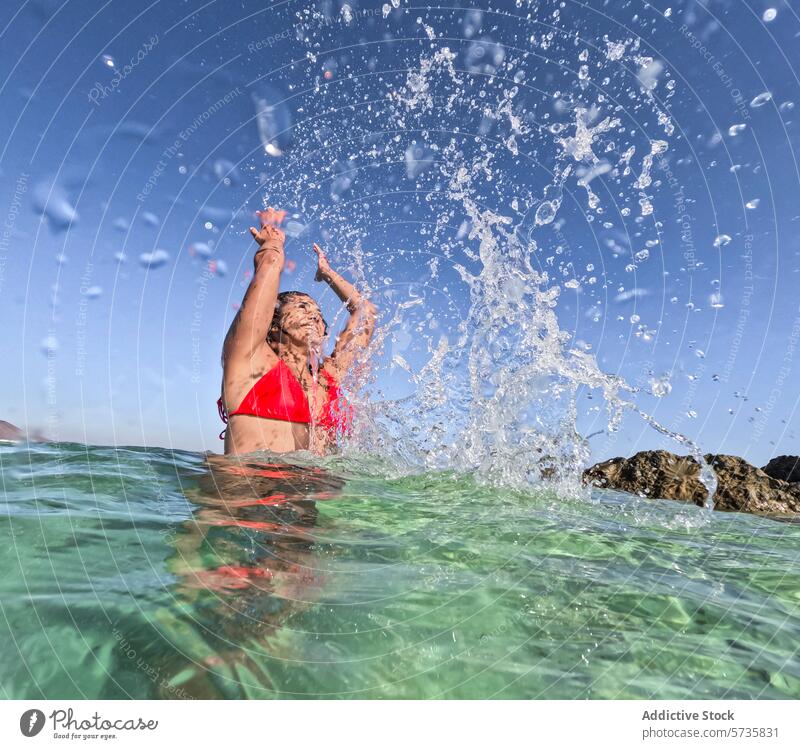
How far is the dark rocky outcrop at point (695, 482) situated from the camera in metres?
9.29


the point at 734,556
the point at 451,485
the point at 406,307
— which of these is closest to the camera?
the point at 734,556

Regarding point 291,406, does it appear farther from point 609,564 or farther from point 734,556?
point 734,556

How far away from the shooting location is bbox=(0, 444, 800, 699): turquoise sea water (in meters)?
2.28

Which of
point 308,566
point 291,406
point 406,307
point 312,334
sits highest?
point 406,307

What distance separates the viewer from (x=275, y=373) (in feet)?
22.8

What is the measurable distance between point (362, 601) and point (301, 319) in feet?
A: 17.6

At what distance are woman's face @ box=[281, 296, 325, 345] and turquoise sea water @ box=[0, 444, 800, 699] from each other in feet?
9.64

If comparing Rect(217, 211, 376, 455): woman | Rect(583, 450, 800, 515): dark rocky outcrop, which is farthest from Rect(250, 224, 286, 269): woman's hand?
Rect(583, 450, 800, 515): dark rocky outcrop

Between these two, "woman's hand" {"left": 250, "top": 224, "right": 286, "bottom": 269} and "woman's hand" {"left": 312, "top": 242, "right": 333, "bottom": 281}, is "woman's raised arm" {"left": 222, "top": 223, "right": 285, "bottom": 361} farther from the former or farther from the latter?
"woman's hand" {"left": 312, "top": 242, "right": 333, "bottom": 281}

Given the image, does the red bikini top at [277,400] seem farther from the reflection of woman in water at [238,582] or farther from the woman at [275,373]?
the reflection of woman in water at [238,582]
